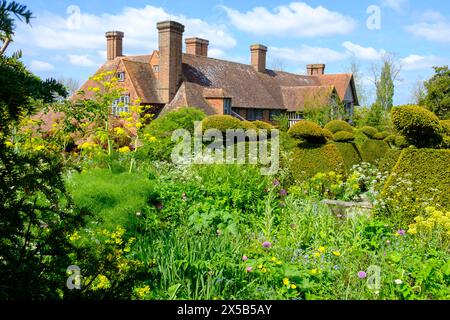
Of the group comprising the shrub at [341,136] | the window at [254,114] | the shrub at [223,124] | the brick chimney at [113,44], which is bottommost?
the shrub at [341,136]

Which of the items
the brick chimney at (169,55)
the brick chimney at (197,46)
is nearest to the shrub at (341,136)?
the brick chimney at (169,55)

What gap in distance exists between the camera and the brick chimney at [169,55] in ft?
103

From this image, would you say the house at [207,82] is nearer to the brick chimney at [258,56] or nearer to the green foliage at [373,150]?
the brick chimney at [258,56]

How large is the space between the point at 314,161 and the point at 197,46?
96.9 ft

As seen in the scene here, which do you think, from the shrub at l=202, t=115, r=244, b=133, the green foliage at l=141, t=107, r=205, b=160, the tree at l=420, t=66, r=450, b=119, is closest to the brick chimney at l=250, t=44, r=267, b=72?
the tree at l=420, t=66, r=450, b=119

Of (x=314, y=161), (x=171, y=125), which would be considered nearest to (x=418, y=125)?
(x=314, y=161)

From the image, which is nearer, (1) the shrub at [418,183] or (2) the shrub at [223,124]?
(1) the shrub at [418,183]

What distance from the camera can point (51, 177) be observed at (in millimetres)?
2836

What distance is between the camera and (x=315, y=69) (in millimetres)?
53562

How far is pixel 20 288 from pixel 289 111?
40.5 m

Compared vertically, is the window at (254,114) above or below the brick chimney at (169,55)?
below

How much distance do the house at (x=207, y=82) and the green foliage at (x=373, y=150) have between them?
13834 mm
